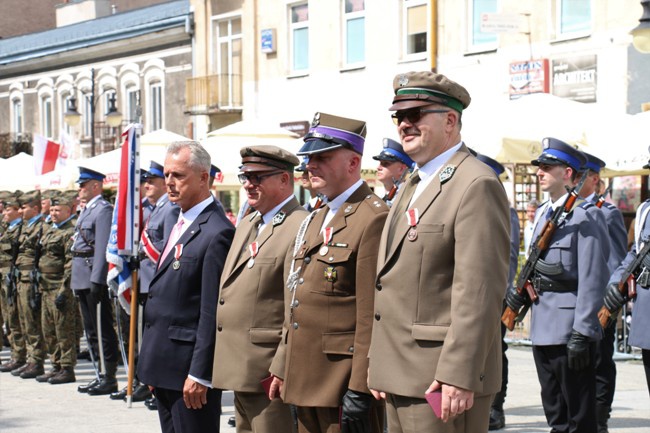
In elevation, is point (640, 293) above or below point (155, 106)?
below

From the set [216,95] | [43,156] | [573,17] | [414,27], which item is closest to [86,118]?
[216,95]

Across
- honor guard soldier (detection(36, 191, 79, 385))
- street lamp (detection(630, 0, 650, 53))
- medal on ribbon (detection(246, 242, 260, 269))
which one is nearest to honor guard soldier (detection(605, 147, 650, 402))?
medal on ribbon (detection(246, 242, 260, 269))

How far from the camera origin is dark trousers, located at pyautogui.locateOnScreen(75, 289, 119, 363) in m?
12.1

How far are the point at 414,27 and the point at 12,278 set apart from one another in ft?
45.5

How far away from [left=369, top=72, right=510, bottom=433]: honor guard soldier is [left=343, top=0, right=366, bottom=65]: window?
2274 centimetres

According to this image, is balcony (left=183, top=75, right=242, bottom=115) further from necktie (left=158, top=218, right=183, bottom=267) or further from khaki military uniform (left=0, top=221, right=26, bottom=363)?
necktie (left=158, top=218, right=183, bottom=267)

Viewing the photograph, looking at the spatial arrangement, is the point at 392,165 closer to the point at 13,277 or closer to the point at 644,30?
the point at 644,30

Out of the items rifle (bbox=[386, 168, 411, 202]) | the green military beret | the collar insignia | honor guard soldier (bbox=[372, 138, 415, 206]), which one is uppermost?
the green military beret

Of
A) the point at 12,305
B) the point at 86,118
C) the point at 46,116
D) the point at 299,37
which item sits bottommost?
the point at 12,305

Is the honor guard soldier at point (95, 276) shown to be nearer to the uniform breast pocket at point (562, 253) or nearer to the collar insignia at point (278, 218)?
the uniform breast pocket at point (562, 253)

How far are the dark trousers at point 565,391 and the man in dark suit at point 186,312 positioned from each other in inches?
87.5

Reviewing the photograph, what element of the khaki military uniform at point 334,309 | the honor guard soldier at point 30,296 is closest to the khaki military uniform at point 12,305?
the honor guard soldier at point 30,296

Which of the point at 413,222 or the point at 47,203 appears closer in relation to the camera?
the point at 413,222

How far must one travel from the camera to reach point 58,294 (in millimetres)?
13047
